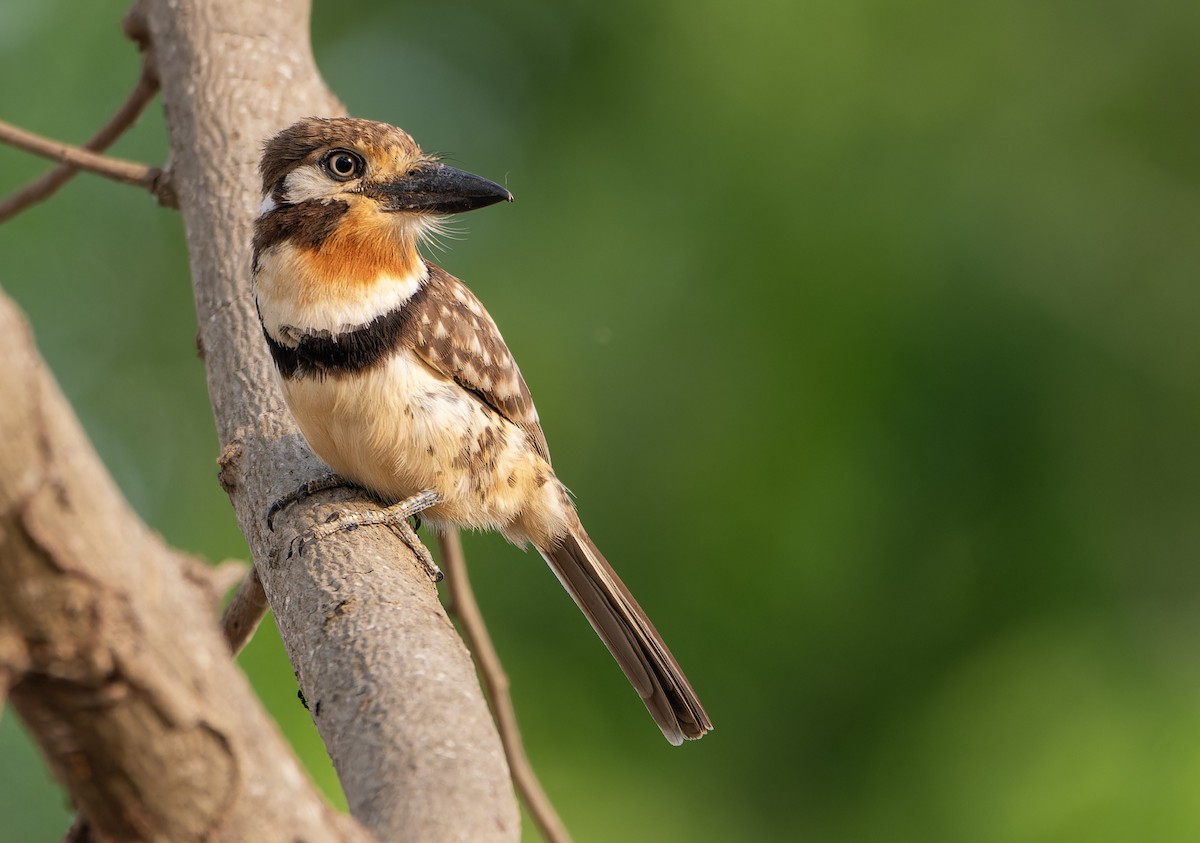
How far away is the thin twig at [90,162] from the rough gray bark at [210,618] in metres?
0.09

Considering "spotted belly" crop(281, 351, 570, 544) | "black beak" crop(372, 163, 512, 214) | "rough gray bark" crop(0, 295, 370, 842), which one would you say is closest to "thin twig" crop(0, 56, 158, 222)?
"black beak" crop(372, 163, 512, 214)

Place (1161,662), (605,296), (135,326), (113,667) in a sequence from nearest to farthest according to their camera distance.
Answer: (113,667) → (1161,662) → (605,296) → (135,326)

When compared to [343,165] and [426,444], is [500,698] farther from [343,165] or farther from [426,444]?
[343,165]

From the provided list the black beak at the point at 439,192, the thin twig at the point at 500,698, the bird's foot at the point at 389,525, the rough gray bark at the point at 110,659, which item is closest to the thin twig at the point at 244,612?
the bird's foot at the point at 389,525

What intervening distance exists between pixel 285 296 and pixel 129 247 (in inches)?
199

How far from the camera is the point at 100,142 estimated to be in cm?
377

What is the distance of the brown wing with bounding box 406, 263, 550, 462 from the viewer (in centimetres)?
307

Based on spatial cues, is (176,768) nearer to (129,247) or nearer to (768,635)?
(768,635)

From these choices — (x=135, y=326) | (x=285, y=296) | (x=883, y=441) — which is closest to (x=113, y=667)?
(x=285, y=296)

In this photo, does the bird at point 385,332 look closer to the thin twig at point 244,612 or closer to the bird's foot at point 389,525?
the bird's foot at point 389,525

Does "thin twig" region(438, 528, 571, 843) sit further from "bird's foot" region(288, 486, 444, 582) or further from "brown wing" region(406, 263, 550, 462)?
"bird's foot" region(288, 486, 444, 582)

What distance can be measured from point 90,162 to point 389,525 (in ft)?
4.40

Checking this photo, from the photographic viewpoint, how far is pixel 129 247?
747cm

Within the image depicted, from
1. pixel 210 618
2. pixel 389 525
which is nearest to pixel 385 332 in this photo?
pixel 389 525
